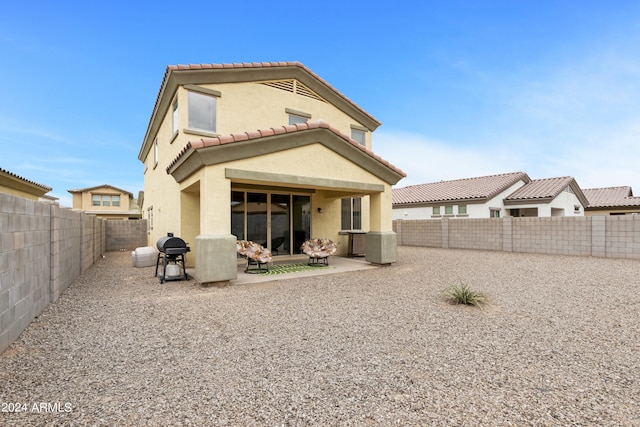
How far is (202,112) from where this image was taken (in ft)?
36.1

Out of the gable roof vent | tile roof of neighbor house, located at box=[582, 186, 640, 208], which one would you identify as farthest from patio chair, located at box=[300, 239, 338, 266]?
tile roof of neighbor house, located at box=[582, 186, 640, 208]

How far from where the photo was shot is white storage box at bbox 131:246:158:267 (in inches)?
456

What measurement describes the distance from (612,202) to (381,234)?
106 feet

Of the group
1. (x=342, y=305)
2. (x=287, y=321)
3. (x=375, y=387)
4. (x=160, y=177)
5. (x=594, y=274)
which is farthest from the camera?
(x=160, y=177)

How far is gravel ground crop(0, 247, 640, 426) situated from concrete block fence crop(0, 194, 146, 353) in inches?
12.1

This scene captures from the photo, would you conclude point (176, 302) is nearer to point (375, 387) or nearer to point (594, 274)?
point (375, 387)

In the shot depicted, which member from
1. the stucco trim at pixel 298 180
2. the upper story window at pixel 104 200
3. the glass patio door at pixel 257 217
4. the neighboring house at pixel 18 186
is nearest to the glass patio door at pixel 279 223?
the glass patio door at pixel 257 217

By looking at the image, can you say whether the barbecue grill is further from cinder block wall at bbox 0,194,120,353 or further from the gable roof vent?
the gable roof vent

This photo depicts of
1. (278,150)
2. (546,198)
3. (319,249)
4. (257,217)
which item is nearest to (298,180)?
(278,150)

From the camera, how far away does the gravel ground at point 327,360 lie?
2.70 metres

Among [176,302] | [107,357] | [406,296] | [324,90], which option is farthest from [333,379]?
[324,90]

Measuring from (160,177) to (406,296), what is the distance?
12422 mm

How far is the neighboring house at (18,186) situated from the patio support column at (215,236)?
371 inches

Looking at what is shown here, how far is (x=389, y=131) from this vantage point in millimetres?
16453
